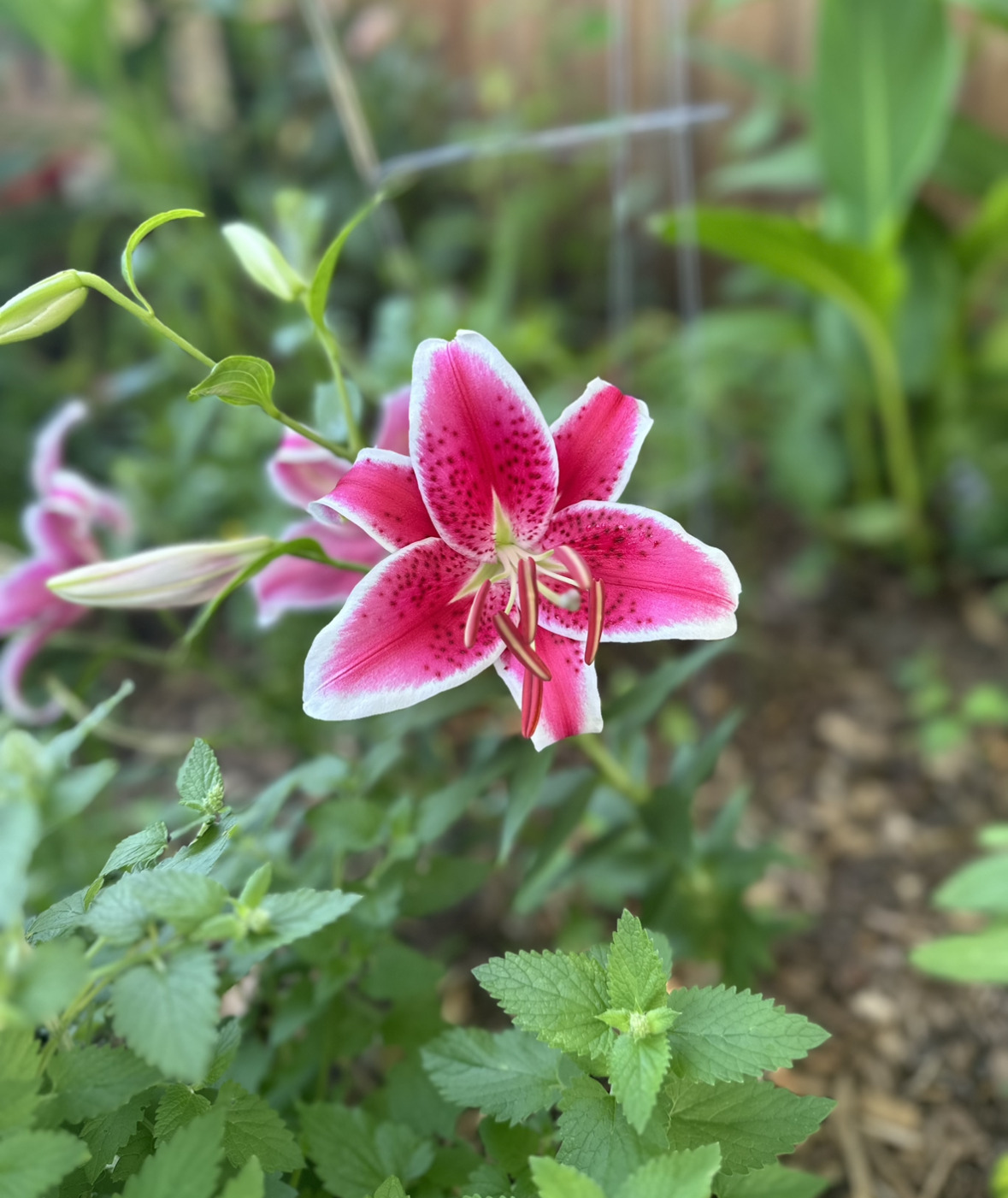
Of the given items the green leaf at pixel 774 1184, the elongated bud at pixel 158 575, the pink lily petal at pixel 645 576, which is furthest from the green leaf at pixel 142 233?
the green leaf at pixel 774 1184

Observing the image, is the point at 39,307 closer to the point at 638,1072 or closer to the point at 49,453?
the point at 49,453

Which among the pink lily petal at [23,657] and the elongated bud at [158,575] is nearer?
the elongated bud at [158,575]

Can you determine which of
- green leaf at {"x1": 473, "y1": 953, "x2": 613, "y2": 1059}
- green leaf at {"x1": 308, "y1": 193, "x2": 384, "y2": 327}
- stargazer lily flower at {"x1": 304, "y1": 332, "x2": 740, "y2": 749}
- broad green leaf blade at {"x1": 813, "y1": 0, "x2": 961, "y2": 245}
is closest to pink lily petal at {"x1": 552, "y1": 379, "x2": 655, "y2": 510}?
stargazer lily flower at {"x1": 304, "y1": 332, "x2": 740, "y2": 749}

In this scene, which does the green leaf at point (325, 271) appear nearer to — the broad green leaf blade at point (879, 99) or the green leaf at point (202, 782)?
the green leaf at point (202, 782)

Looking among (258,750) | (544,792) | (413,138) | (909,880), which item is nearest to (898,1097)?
(909,880)

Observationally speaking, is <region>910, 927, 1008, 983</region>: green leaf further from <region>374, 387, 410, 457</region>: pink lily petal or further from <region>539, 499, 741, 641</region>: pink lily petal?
<region>374, 387, 410, 457</region>: pink lily petal
